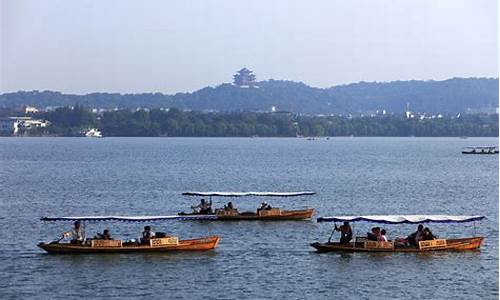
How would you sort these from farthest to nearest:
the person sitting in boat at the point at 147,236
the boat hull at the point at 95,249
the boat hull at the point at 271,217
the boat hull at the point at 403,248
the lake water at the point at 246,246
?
the boat hull at the point at 271,217
the boat hull at the point at 403,248
the person sitting in boat at the point at 147,236
the boat hull at the point at 95,249
the lake water at the point at 246,246

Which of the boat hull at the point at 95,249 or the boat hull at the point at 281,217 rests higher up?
the boat hull at the point at 281,217

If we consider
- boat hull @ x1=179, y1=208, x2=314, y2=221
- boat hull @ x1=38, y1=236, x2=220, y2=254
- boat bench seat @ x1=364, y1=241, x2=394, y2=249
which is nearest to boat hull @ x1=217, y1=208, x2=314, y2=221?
boat hull @ x1=179, y1=208, x2=314, y2=221

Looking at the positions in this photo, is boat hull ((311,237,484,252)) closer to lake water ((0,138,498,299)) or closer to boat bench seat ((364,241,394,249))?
boat bench seat ((364,241,394,249))

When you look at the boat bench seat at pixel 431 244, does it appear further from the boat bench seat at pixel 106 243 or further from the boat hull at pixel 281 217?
the boat hull at pixel 281 217

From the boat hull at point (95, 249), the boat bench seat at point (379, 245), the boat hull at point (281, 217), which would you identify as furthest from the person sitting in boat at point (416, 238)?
the boat hull at point (281, 217)

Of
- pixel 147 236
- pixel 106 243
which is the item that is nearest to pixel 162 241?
pixel 147 236

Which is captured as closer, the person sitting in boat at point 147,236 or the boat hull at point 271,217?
the person sitting in boat at point 147,236

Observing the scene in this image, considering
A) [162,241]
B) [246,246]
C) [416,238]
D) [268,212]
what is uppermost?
[268,212]

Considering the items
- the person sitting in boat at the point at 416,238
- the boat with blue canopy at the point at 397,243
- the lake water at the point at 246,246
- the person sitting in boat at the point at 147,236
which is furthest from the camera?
the person sitting in boat at the point at 416,238

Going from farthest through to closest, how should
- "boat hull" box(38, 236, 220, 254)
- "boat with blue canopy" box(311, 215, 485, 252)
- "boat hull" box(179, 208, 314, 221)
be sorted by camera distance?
"boat hull" box(179, 208, 314, 221) → "boat with blue canopy" box(311, 215, 485, 252) → "boat hull" box(38, 236, 220, 254)

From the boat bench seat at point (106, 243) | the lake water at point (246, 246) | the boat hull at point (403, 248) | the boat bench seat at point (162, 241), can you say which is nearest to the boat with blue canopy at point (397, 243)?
the boat hull at point (403, 248)

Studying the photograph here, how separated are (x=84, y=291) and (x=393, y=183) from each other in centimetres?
6740

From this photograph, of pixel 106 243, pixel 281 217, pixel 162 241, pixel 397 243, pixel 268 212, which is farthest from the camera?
Answer: pixel 281 217

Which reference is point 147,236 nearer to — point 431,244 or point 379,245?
point 379,245
